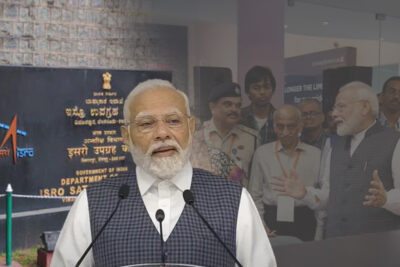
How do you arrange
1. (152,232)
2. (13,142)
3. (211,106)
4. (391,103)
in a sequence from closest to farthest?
(152,232)
(13,142)
(211,106)
(391,103)

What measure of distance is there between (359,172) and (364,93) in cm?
50

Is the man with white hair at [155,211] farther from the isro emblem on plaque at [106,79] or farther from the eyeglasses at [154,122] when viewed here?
the isro emblem on plaque at [106,79]

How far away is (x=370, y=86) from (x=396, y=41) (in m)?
0.36

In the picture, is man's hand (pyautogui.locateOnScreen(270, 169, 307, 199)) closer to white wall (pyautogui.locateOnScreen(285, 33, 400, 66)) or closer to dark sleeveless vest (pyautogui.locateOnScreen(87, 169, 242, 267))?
white wall (pyautogui.locateOnScreen(285, 33, 400, 66))

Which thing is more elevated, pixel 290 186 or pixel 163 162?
pixel 163 162

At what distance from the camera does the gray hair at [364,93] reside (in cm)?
364

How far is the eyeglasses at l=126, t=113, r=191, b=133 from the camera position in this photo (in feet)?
4.35

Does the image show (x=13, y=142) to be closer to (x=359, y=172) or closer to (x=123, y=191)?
(x=123, y=191)

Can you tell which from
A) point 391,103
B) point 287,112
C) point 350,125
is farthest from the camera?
point 391,103

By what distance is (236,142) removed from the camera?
10.8 ft

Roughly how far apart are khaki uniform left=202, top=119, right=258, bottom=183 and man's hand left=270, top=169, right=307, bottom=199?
22 cm

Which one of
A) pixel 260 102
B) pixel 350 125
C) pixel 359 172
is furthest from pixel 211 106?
pixel 359 172

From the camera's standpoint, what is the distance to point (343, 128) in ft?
11.9

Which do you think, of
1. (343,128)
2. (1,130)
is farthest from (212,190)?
(343,128)
